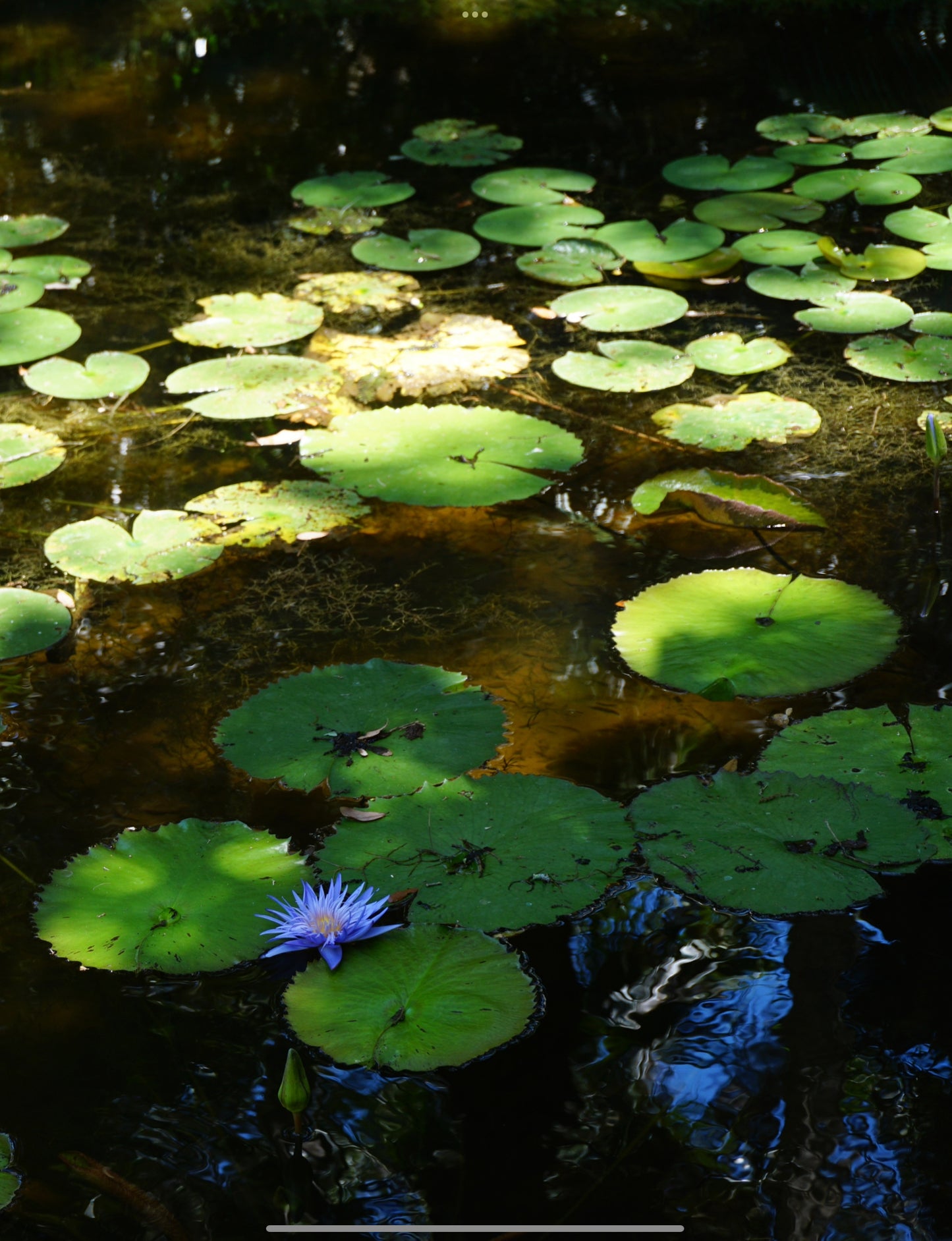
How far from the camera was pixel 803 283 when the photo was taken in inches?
124

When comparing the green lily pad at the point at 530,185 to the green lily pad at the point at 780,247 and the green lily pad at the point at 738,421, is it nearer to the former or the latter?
the green lily pad at the point at 780,247

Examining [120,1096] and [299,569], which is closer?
[120,1096]

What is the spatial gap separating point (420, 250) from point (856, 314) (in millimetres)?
1336

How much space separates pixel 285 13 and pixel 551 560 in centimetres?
543

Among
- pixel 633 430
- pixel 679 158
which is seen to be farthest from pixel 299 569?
pixel 679 158

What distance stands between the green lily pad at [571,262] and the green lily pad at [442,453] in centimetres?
81

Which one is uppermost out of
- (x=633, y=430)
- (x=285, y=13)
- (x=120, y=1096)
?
(x=285, y=13)

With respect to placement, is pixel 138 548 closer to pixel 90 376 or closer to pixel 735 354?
pixel 90 376

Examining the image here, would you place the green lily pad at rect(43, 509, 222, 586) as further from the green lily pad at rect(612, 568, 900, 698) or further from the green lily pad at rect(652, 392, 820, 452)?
the green lily pad at rect(652, 392, 820, 452)

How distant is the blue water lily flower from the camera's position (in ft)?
4.57

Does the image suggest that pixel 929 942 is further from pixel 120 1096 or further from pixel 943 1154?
pixel 120 1096

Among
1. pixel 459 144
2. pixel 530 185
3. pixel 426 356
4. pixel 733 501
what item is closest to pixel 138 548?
pixel 426 356

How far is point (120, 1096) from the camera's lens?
131cm

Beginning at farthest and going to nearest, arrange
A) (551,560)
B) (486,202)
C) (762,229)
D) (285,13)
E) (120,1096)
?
1. (285,13)
2. (486,202)
3. (762,229)
4. (551,560)
5. (120,1096)
